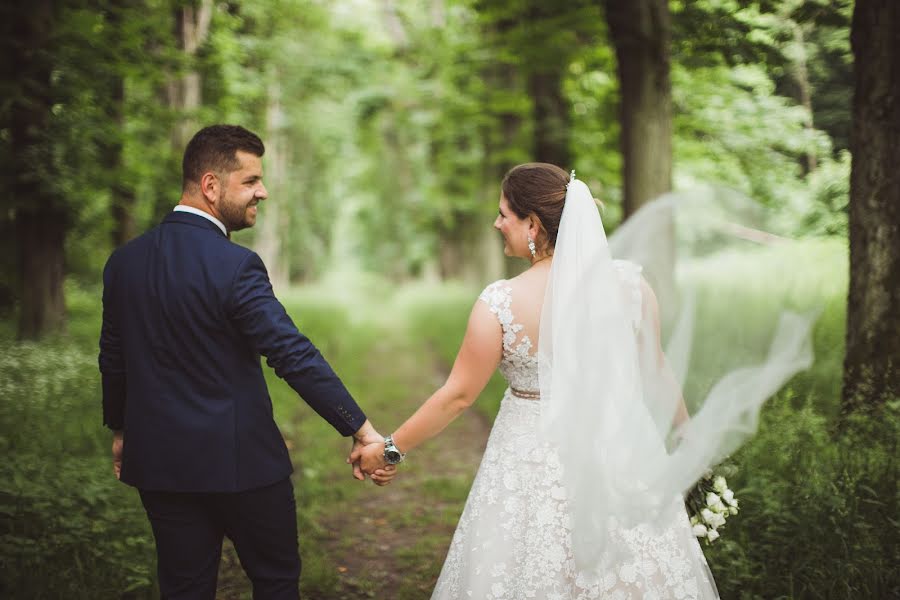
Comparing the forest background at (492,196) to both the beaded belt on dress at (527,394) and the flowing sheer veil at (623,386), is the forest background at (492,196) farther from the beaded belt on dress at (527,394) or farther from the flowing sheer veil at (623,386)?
the beaded belt on dress at (527,394)

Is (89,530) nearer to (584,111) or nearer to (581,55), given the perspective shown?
(581,55)

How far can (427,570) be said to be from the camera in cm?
468

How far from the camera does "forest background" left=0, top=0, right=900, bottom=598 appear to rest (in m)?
3.87

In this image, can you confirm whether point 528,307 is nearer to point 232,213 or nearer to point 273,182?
point 232,213

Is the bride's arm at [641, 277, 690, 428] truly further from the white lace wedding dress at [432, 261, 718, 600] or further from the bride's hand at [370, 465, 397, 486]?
the bride's hand at [370, 465, 397, 486]

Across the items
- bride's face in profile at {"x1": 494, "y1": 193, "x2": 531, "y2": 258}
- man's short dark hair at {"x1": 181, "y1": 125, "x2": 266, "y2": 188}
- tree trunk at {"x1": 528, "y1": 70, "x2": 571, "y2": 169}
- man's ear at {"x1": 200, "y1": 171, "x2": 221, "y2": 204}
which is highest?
tree trunk at {"x1": 528, "y1": 70, "x2": 571, "y2": 169}

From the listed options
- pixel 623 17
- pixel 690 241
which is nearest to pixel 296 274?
pixel 623 17

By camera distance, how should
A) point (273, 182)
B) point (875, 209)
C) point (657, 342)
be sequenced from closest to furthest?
point (657, 342) → point (875, 209) → point (273, 182)

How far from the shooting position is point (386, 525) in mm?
5578

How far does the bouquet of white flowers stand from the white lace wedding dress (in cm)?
6

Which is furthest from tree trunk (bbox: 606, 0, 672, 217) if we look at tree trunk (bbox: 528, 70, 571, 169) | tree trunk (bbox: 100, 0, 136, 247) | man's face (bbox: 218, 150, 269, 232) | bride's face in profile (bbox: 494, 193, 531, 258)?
tree trunk (bbox: 100, 0, 136, 247)

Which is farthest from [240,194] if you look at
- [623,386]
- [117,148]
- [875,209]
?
[117,148]

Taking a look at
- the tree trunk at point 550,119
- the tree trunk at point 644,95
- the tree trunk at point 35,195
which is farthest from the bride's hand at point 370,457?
the tree trunk at point 550,119

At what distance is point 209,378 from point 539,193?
1.53m
